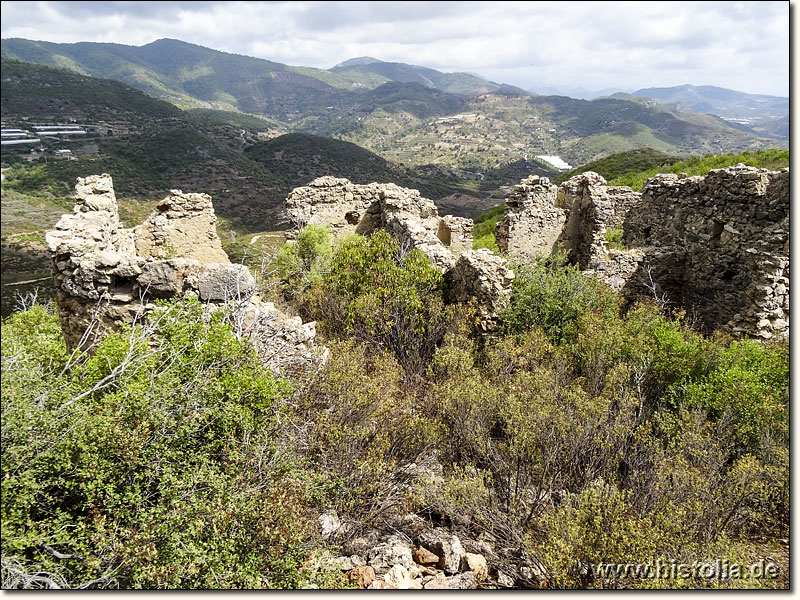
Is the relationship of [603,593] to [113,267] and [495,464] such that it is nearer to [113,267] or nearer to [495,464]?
[495,464]

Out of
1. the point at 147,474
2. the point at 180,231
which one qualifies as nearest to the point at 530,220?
the point at 180,231

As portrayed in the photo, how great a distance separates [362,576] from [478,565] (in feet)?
4.12

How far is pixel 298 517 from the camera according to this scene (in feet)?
16.3

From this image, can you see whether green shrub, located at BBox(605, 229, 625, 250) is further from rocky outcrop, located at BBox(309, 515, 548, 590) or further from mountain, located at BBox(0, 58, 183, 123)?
mountain, located at BBox(0, 58, 183, 123)

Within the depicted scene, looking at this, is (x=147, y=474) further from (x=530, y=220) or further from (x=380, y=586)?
(x=530, y=220)

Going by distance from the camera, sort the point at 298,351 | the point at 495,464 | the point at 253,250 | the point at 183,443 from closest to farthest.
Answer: the point at 183,443, the point at 495,464, the point at 298,351, the point at 253,250

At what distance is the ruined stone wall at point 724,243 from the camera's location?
9297 millimetres

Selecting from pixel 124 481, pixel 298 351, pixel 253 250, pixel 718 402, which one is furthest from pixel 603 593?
pixel 253 250

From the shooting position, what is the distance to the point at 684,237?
1212 centimetres

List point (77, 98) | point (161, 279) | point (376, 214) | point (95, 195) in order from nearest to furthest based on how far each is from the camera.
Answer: point (161, 279) → point (95, 195) → point (376, 214) → point (77, 98)

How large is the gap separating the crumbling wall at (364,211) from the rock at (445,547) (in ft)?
32.2

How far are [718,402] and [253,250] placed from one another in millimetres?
22075

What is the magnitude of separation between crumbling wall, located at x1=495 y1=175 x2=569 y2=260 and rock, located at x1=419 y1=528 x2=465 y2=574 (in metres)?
10.6

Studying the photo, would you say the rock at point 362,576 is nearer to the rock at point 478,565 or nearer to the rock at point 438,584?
the rock at point 438,584
